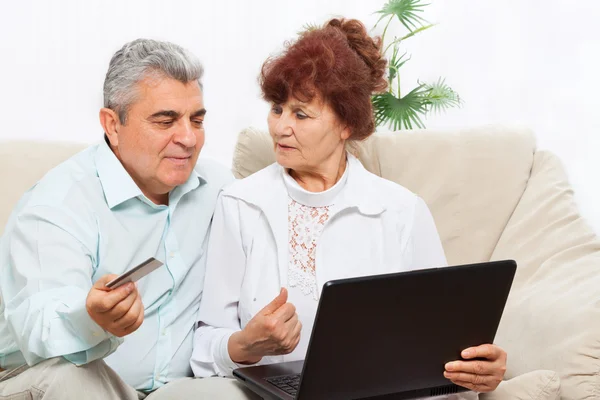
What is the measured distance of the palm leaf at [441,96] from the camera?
11.2 ft

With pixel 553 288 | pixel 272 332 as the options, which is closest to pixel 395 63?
pixel 553 288

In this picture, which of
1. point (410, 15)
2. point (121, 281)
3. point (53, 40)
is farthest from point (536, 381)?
point (53, 40)

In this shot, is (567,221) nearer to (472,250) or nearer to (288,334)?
(472,250)

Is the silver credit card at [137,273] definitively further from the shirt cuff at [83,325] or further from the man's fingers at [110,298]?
the shirt cuff at [83,325]

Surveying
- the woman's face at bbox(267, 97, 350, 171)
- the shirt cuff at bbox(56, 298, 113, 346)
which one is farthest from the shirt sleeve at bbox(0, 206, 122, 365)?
the woman's face at bbox(267, 97, 350, 171)

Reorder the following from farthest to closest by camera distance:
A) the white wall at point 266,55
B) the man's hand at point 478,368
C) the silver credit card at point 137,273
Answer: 1. the white wall at point 266,55
2. the man's hand at point 478,368
3. the silver credit card at point 137,273

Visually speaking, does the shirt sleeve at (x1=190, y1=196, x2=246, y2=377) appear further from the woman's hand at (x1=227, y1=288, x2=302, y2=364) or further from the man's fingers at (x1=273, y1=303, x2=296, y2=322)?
the man's fingers at (x1=273, y1=303, x2=296, y2=322)

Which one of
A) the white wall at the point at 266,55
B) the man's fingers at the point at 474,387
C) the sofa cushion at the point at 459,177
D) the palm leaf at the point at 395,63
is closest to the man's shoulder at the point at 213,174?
the sofa cushion at the point at 459,177

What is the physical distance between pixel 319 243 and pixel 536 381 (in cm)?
59

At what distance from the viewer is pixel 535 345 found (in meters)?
2.07

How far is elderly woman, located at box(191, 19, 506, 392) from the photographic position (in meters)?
1.90

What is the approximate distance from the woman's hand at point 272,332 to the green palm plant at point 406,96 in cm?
174

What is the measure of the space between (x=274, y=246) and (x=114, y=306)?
55 cm

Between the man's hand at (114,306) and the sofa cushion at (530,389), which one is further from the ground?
the man's hand at (114,306)
